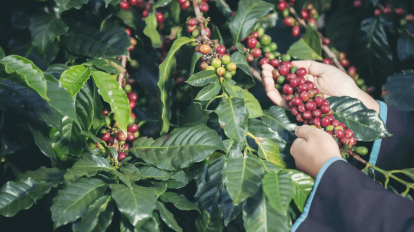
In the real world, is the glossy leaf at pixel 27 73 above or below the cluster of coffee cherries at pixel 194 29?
below

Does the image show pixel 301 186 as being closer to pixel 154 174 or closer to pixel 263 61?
pixel 154 174

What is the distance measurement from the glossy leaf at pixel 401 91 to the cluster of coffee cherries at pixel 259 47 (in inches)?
17.8

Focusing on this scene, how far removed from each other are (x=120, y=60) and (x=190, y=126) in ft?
1.53

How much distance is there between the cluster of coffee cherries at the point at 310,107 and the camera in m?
0.97

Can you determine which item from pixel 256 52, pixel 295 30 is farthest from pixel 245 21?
pixel 295 30

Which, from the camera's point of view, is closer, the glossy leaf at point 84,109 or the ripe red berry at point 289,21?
the glossy leaf at point 84,109

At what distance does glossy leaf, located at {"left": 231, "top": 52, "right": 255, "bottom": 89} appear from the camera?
1.02 metres

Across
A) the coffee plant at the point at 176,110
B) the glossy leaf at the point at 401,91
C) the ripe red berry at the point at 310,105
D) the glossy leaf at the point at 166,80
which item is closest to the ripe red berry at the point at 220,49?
the coffee plant at the point at 176,110

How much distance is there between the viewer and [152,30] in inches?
46.1

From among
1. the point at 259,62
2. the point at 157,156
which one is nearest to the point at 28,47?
the point at 157,156

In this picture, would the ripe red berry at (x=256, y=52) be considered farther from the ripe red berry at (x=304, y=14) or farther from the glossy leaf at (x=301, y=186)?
the glossy leaf at (x=301, y=186)

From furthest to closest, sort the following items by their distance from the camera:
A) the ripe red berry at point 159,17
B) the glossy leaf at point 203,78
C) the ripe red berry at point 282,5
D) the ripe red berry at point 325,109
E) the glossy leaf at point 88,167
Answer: the ripe red berry at point 282,5
the ripe red berry at point 159,17
the ripe red berry at point 325,109
the glossy leaf at point 203,78
the glossy leaf at point 88,167

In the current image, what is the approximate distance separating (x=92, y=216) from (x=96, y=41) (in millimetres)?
726

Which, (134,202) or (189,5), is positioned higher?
(189,5)
